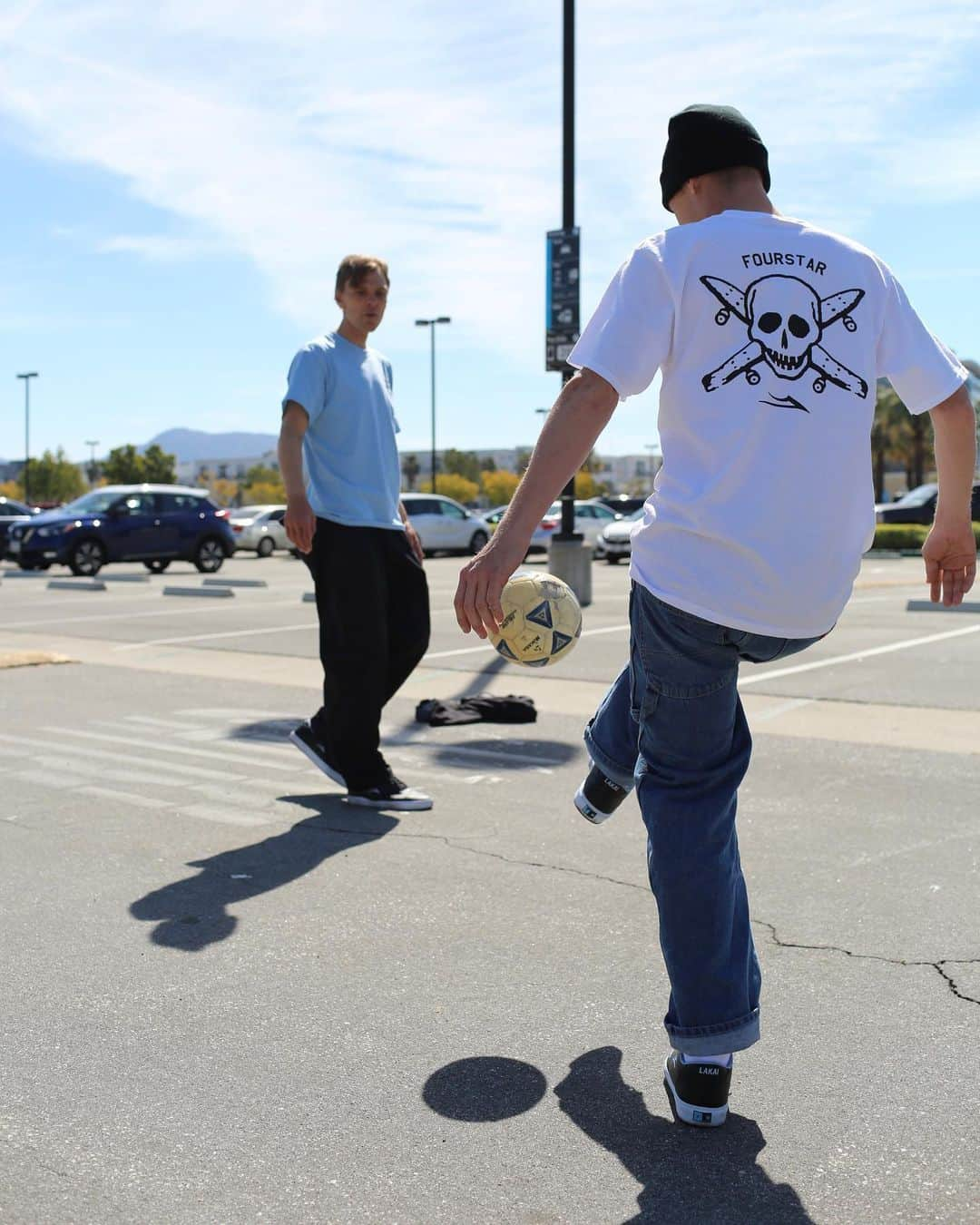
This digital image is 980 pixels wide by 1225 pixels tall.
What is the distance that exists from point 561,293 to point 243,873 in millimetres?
11014

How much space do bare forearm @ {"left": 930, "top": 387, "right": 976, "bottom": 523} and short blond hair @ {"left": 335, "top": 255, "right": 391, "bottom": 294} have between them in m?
2.97

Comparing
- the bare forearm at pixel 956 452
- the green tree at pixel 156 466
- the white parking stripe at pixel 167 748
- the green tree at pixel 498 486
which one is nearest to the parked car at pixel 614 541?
the white parking stripe at pixel 167 748

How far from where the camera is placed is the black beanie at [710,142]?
2.64 metres

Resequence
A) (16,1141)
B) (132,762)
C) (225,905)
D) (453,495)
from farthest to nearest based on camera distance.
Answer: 1. (453,495)
2. (132,762)
3. (225,905)
4. (16,1141)

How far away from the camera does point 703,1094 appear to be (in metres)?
2.60

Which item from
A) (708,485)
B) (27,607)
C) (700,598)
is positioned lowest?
(27,607)

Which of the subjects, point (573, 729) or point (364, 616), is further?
point (573, 729)

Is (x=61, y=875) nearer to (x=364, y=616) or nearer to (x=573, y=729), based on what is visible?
(x=364, y=616)

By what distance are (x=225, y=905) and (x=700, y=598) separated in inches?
82.5

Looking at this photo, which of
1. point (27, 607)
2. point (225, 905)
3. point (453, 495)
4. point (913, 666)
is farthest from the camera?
point (453, 495)

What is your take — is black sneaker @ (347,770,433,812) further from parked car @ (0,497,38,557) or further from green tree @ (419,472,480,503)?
green tree @ (419,472,480,503)

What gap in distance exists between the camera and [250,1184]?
2.38m

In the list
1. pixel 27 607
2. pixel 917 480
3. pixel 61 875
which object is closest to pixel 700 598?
pixel 61 875

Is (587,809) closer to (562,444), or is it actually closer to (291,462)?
(562,444)
